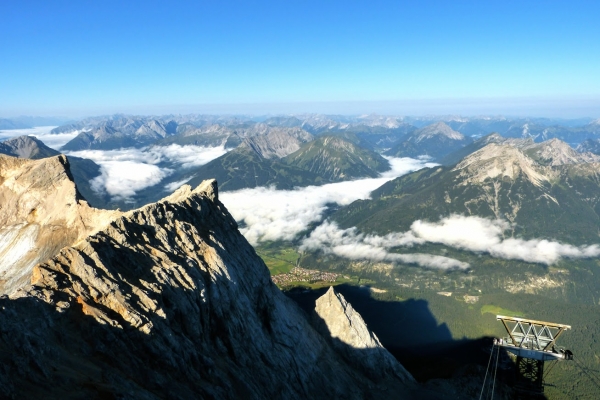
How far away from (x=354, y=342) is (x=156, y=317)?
7174cm

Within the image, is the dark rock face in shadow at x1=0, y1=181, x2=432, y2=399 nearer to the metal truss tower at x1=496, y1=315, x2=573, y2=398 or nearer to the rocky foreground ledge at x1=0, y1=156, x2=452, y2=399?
the rocky foreground ledge at x1=0, y1=156, x2=452, y2=399

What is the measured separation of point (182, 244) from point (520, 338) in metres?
62.1

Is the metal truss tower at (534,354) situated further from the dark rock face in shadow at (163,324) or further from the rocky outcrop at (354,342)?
the rocky outcrop at (354,342)

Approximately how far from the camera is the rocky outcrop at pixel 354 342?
10731 centimetres

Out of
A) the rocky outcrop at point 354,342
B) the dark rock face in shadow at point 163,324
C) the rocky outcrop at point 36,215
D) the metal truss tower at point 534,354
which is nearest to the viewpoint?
the dark rock face in shadow at point 163,324

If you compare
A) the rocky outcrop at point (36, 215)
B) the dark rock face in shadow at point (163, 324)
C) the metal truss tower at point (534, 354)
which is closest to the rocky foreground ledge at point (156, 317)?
the dark rock face in shadow at point (163, 324)

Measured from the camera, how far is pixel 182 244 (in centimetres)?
7612

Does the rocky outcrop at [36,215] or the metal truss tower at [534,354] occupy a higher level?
the rocky outcrop at [36,215]

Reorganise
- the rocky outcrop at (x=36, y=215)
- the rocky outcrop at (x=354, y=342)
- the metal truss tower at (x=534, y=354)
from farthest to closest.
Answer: the rocky outcrop at (x=354, y=342) < the rocky outcrop at (x=36, y=215) < the metal truss tower at (x=534, y=354)

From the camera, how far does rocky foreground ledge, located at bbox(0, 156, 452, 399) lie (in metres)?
42.5

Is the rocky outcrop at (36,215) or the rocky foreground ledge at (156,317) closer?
the rocky foreground ledge at (156,317)

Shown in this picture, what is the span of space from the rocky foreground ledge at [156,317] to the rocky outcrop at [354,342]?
1.29 ft

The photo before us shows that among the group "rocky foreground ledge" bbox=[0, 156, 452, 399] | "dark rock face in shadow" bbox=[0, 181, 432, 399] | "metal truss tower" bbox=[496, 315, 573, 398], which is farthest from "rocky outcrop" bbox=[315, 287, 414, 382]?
"metal truss tower" bbox=[496, 315, 573, 398]

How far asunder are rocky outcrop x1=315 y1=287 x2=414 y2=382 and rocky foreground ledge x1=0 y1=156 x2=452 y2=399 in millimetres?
392
